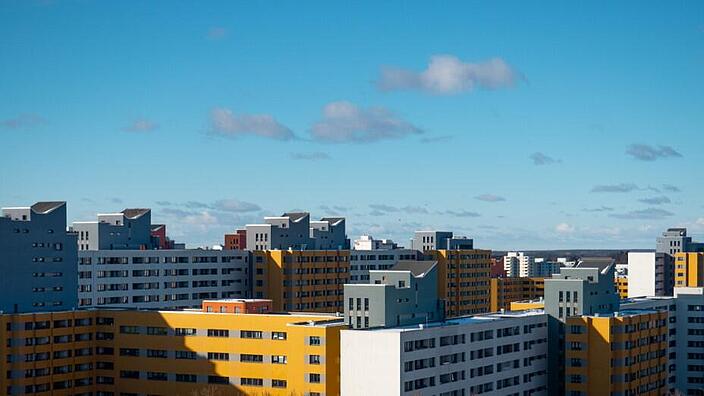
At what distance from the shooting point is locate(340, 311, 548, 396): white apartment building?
9531cm

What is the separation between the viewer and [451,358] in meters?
103

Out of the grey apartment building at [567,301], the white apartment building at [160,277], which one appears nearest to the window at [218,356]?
the grey apartment building at [567,301]

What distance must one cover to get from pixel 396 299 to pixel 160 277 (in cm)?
7187

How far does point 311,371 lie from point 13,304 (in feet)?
142

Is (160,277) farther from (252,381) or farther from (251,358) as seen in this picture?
(252,381)

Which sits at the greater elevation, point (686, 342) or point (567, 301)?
point (567, 301)

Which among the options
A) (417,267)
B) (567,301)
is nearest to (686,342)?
(567,301)

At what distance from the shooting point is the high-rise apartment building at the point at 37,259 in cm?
12469

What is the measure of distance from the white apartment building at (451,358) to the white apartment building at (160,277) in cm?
6423

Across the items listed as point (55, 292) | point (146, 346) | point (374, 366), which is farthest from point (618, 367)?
point (55, 292)

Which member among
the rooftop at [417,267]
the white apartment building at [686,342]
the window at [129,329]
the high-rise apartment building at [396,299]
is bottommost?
the white apartment building at [686,342]

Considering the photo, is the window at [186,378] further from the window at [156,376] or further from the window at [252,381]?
the window at [252,381]

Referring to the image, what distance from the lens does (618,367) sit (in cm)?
11875

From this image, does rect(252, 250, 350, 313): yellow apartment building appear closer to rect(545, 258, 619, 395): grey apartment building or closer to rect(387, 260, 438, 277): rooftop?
rect(545, 258, 619, 395): grey apartment building
